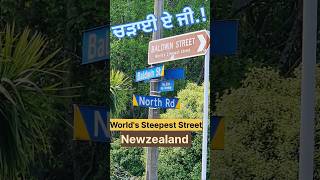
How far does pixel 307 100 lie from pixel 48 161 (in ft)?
14.4

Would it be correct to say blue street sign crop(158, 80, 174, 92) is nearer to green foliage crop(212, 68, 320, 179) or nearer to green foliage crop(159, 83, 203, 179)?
green foliage crop(159, 83, 203, 179)

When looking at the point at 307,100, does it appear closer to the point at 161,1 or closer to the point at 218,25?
the point at 218,25

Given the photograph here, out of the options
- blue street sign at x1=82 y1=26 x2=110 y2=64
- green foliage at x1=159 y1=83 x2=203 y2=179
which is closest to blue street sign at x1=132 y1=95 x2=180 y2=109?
green foliage at x1=159 y1=83 x2=203 y2=179

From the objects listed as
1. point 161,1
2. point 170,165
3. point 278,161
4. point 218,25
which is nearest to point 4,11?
point 218,25

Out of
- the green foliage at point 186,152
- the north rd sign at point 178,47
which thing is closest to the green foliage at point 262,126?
the north rd sign at point 178,47

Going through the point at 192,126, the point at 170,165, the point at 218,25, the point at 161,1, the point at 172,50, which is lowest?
the point at 170,165

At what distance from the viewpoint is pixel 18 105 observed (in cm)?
514

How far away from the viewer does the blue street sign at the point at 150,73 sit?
22223 millimetres

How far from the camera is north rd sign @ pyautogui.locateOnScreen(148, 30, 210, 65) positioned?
2356 cm

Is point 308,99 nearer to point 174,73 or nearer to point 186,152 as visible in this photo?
point 174,73

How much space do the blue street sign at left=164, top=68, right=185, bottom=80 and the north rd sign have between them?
1.83ft

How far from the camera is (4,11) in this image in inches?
342

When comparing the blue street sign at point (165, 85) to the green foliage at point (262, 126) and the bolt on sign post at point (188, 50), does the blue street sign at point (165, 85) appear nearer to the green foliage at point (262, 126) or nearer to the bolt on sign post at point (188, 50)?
the bolt on sign post at point (188, 50)

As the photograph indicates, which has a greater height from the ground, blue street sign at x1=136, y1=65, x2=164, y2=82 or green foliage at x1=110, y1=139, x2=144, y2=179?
blue street sign at x1=136, y1=65, x2=164, y2=82
